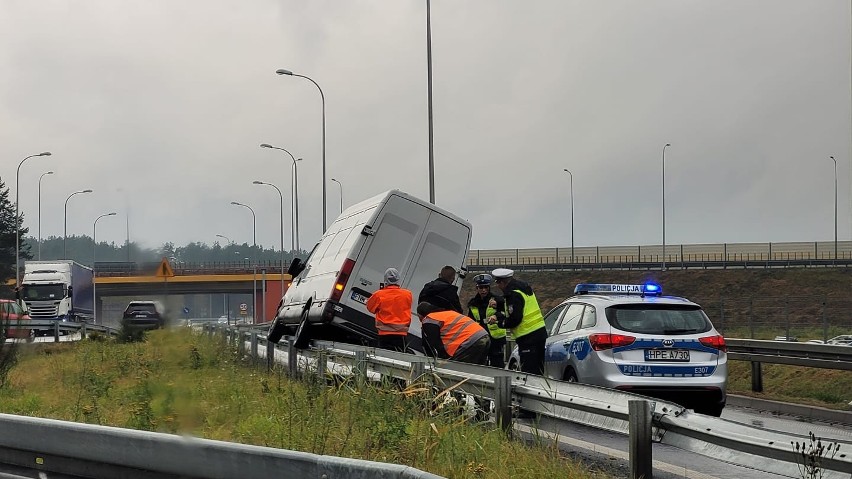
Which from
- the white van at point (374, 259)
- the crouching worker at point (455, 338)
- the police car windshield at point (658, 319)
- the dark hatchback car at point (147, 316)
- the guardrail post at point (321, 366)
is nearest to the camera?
the dark hatchback car at point (147, 316)

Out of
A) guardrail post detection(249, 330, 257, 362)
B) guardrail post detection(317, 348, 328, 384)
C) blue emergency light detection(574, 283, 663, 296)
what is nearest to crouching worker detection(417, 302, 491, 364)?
guardrail post detection(317, 348, 328, 384)

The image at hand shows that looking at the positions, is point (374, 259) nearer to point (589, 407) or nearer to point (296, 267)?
point (296, 267)

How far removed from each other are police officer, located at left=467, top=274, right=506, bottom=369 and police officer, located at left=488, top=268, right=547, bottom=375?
16 centimetres

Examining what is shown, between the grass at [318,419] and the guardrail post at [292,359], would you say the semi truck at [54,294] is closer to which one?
the guardrail post at [292,359]

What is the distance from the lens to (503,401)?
8.59 meters

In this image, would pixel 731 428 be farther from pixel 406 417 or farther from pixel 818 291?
pixel 818 291

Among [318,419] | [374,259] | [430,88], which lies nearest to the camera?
[318,419]

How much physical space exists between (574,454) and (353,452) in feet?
6.57

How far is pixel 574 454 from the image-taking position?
8.76 metres

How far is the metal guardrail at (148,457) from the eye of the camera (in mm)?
5492

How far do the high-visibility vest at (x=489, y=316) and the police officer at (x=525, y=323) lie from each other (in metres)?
0.23

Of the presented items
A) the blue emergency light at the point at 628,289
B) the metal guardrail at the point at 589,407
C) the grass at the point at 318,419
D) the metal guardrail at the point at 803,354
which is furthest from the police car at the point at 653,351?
the metal guardrail at the point at 803,354

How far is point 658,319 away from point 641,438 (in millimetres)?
5698

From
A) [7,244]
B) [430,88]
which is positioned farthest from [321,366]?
[7,244]
